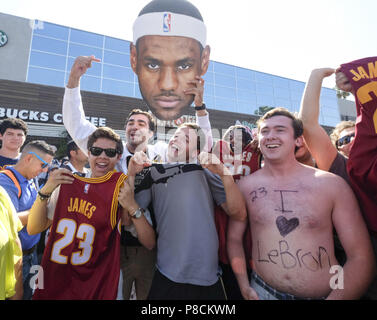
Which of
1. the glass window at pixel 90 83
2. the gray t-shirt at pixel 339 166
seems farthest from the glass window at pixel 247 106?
the gray t-shirt at pixel 339 166

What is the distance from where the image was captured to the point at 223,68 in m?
23.6

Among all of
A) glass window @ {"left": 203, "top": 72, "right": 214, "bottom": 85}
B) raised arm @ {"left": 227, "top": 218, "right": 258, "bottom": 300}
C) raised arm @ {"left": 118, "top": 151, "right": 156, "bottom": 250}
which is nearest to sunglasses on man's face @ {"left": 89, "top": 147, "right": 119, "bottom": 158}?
raised arm @ {"left": 118, "top": 151, "right": 156, "bottom": 250}

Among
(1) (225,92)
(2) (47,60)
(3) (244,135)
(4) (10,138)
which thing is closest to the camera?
(3) (244,135)

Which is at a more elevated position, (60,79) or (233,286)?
(60,79)

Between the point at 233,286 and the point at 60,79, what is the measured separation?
2086 centimetres

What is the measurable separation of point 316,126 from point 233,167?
40.4 inches

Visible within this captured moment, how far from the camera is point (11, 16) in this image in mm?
18359

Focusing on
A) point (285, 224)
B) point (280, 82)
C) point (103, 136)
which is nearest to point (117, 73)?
point (280, 82)

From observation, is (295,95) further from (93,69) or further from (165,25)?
(165,25)

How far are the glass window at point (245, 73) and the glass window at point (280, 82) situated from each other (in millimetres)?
3285

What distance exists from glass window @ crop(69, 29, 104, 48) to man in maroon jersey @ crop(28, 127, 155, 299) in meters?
21.2
